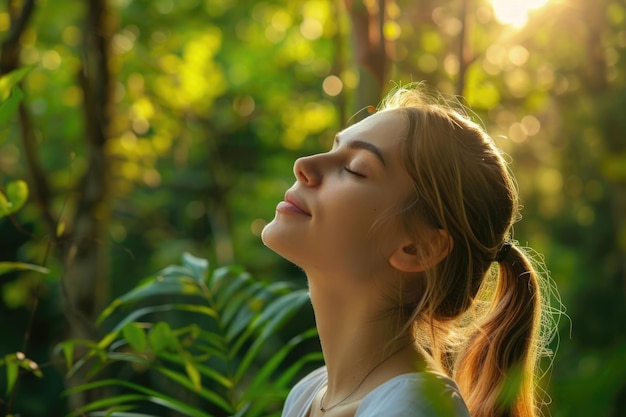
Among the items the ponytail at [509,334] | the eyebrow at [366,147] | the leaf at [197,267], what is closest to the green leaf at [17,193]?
the leaf at [197,267]

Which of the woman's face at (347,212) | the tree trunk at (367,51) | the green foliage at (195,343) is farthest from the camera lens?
the tree trunk at (367,51)

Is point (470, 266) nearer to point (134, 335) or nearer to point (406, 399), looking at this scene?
point (406, 399)

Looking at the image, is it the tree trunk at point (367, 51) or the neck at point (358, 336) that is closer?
the neck at point (358, 336)

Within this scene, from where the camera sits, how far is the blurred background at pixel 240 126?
2.43 m

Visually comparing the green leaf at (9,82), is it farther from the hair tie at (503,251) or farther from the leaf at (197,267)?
the hair tie at (503,251)

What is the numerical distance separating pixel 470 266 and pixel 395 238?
4.0 inches

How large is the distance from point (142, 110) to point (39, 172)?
1969mm

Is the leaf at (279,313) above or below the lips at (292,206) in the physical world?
below

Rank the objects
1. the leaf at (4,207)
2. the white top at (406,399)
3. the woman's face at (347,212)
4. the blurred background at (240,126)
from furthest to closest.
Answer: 1. the blurred background at (240,126)
2. the leaf at (4,207)
3. the woman's face at (347,212)
4. the white top at (406,399)

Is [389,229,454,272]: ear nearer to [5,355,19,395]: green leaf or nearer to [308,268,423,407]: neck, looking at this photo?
[308,268,423,407]: neck

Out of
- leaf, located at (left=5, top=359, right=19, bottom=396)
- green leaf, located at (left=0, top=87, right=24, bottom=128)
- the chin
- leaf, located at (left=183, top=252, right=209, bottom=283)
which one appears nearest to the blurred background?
leaf, located at (left=183, top=252, right=209, bottom=283)

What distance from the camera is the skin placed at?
1025 mm

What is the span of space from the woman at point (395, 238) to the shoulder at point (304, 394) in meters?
0.08

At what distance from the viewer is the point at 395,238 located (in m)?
1.04
